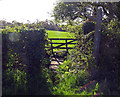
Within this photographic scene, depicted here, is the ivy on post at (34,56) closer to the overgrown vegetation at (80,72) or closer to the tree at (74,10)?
the overgrown vegetation at (80,72)

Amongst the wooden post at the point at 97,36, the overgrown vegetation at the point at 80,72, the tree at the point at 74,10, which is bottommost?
the overgrown vegetation at the point at 80,72

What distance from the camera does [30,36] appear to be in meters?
4.59

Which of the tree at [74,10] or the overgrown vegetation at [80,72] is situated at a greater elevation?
the tree at [74,10]

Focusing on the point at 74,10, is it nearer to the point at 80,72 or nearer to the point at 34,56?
the point at 80,72

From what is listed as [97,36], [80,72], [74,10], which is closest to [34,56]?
[80,72]

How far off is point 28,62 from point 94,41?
7.92 ft

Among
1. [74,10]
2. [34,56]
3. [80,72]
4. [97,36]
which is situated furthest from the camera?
[74,10]

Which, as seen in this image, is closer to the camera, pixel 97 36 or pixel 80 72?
pixel 97 36

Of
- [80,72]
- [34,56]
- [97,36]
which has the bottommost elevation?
[80,72]

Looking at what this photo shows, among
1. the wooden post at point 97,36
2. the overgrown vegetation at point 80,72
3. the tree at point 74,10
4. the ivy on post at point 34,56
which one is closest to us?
the overgrown vegetation at point 80,72

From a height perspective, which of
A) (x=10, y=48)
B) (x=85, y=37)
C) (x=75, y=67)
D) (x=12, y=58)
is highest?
(x=85, y=37)

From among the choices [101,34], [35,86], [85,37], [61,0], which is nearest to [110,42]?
[101,34]

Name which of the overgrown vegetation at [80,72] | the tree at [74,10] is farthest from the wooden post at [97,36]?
the tree at [74,10]

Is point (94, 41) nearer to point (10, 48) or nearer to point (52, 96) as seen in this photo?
point (52, 96)
